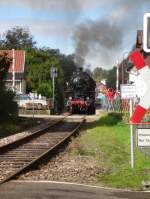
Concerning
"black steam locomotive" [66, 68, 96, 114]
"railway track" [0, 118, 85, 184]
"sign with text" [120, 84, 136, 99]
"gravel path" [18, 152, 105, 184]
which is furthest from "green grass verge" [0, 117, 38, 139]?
"black steam locomotive" [66, 68, 96, 114]

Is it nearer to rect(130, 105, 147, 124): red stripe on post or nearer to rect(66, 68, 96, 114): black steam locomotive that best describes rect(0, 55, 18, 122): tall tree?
rect(66, 68, 96, 114): black steam locomotive

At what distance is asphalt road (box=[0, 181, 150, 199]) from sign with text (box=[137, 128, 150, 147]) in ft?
2.92

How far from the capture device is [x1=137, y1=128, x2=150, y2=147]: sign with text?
11539 mm

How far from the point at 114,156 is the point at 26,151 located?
3.37 meters

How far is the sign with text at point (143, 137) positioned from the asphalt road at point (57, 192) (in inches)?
35.0

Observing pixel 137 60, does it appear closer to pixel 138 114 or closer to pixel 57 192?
pixel 138 114

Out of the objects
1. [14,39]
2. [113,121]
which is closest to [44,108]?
[113,121]

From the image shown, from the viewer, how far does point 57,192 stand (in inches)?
438

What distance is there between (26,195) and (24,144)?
12.3m

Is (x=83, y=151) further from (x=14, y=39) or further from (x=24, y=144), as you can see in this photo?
(x=14, y=39)

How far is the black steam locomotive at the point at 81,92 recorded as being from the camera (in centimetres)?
5403

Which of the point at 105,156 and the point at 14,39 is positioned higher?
the point at 14,39

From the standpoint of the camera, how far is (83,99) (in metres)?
54.5

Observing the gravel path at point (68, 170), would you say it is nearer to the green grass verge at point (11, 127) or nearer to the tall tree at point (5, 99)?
the green grass verge at point (11, 127)
